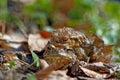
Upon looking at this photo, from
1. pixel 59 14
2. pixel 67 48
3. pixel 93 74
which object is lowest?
pixel 93 74

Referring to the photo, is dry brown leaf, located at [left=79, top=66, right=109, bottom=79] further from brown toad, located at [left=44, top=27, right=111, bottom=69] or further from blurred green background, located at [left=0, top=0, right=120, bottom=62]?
blurred green background, located at [left=0, top=0, right=120, bottom=62]

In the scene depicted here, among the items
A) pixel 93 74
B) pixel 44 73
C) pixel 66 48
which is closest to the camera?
pixel 44 73

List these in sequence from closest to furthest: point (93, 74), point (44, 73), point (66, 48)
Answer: point (44, 73)
point (93, 74)
point (66, 48)

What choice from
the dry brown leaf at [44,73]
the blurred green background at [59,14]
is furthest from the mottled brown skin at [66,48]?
the blurred green background at [59,14]

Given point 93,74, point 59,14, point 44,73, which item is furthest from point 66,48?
point 59,14

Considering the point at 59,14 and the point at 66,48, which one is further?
the point at 59,14

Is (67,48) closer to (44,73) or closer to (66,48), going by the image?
(66,48)
